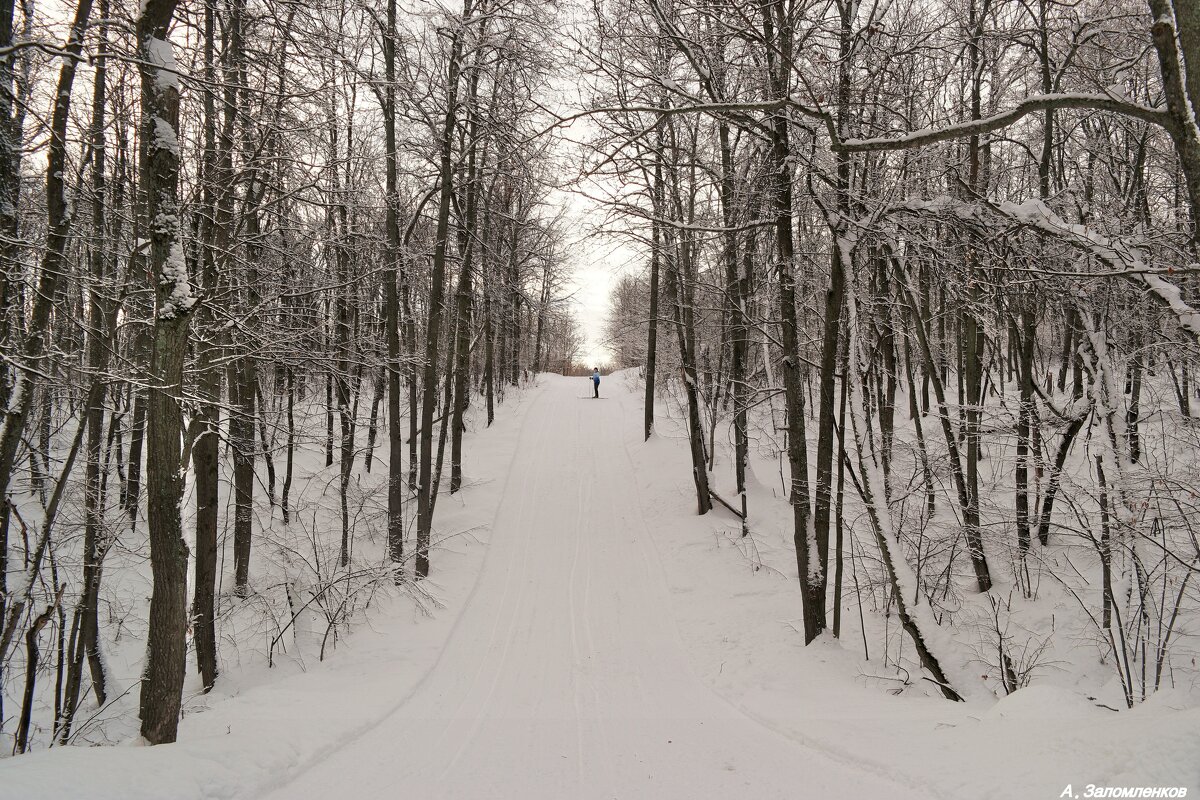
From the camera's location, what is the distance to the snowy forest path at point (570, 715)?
4.87 meters

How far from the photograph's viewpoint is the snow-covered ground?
383 centimetres

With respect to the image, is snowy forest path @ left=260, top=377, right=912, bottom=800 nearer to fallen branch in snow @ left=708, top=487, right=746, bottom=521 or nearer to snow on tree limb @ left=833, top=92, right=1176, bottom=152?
fallen branch in snow @ left=708, top=487, right=746, bottom=521

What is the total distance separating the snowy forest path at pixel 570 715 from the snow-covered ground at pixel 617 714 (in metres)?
0.03

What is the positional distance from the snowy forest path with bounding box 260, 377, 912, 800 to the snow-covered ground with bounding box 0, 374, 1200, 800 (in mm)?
30

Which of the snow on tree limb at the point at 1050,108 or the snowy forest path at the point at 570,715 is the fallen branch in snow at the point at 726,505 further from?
the snow on tree limb at the point at 1050,108

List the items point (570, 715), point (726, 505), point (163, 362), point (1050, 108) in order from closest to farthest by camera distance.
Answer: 1. point (1050, 108)
2. point (163, 362)
3. point (570, 715)
4. point (726, 505)

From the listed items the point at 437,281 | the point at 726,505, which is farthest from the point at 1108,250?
the point at 437,281

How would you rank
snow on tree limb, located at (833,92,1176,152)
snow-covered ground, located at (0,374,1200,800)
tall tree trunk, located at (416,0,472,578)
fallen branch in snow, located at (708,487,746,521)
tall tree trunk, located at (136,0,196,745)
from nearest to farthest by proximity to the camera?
snow on tree limb, located at (833,92,1176,152)
snow-covered ground, located at (0,374,1200,800)
tall tree trunk, located at (136,0,196,745)
tall tree trunk, located at (416,0,472,578)
fallen branch in snow, located at (708,487,746,521)

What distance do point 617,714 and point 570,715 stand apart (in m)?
0.53

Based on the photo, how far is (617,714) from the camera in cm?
640

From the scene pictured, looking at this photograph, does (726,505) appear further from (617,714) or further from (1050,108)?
(1050,108)

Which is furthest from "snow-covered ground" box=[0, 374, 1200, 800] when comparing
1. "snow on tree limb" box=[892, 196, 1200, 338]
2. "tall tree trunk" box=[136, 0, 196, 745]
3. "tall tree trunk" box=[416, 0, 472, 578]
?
"snow on tree limb" box=[892, 196, 1200, 338]

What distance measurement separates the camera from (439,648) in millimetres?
8383

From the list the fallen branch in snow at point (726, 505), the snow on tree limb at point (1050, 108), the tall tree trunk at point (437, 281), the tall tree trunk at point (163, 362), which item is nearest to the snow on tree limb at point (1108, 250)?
the snow on tree limb at point (1050, 108)
